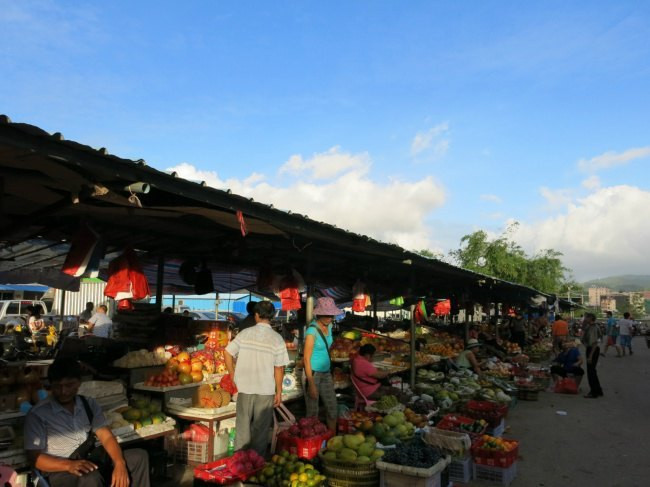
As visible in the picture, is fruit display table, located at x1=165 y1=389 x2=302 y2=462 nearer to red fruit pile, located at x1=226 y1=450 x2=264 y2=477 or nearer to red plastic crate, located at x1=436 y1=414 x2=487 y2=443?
red fruit pile, located at x1=226 y1=450 x2=264 y2=477

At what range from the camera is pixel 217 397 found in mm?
6102

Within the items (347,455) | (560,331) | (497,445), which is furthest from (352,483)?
(560,331)

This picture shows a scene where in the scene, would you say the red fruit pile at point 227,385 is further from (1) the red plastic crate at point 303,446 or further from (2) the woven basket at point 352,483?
(2) the woven basket at point 352,483

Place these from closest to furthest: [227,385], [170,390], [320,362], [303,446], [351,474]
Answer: [351,474] → [303,446] → [170,390] → [320,362] → [227,385]

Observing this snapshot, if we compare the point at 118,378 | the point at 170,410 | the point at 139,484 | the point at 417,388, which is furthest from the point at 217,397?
the point at 417,388

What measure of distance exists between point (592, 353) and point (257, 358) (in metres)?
10.1

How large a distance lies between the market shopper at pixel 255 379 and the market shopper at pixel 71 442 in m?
1.32

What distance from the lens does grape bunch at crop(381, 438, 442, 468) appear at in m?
4.92

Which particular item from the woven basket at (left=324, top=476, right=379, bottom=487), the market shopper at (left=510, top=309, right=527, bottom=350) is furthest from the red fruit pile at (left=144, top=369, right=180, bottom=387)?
the market shopper at (left=510, top=309, right=527, bottom=350)

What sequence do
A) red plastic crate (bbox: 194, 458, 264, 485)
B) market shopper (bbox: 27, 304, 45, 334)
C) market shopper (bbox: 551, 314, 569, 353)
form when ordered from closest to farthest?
red plastic crate (bbox: 194, 458, 264, 485)
market shopper (bbox: 27, 304, 45, 334)
market shopper (bbox: 551, 314, 569, 353)

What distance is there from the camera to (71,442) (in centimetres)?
373

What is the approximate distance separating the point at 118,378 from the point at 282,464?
253 centimetres

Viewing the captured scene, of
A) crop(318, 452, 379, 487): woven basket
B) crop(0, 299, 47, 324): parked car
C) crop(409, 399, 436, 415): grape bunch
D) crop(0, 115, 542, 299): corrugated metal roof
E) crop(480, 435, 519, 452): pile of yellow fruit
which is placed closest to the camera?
crop(0, 115, 542, 299): corrugated metal roof

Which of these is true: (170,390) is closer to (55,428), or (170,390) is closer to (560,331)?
(55,428)
